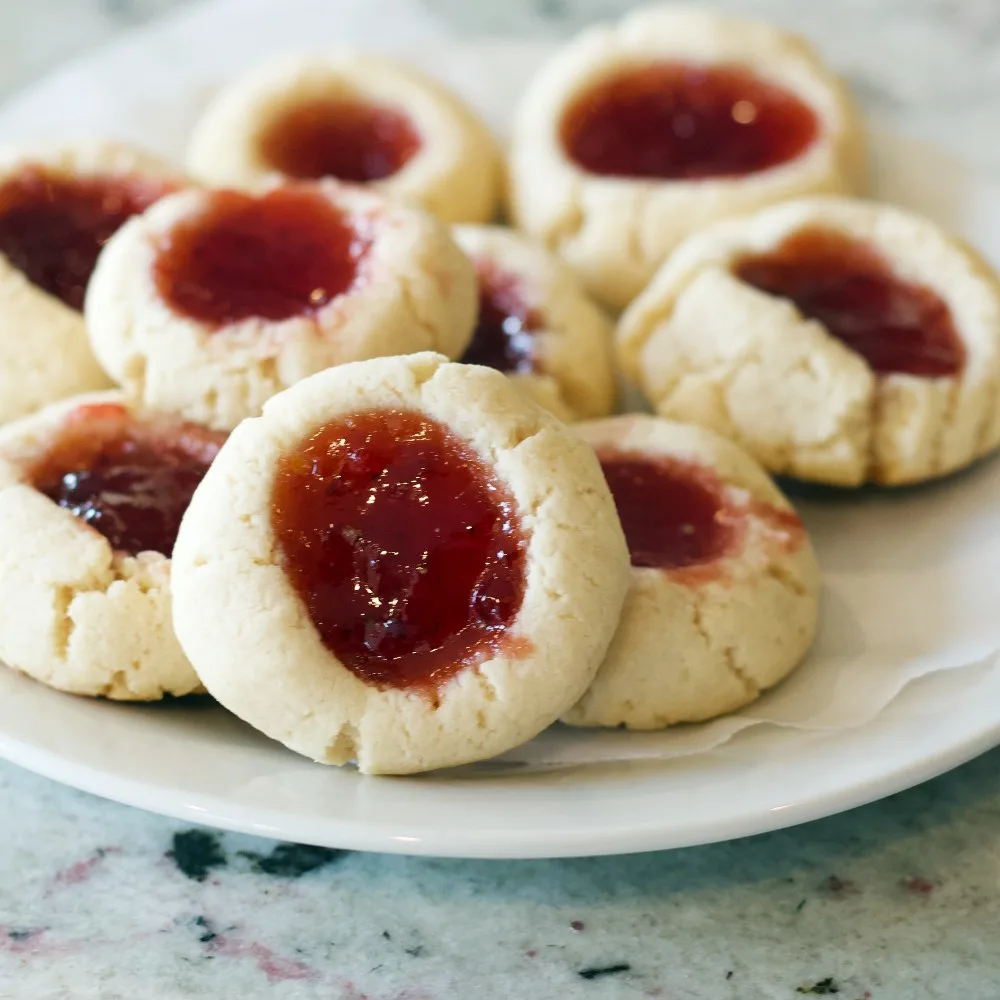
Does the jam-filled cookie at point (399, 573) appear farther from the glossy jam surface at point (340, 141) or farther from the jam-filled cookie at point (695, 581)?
the glossy jam surface at point (340, 141)

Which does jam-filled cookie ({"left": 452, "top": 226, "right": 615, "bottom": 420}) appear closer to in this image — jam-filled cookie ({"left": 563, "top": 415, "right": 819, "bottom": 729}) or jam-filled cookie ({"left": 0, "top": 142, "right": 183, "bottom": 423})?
jam-filled cookie ({"left": 563, "top": 415, "right": 819, "bottom": 729})

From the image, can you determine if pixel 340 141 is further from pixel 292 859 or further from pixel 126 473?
pixel 292 859

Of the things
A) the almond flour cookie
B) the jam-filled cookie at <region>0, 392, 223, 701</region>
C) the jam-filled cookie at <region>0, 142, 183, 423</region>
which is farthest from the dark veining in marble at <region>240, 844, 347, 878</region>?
the almond flour cookie

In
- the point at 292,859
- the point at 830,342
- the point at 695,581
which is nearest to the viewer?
the point at 292,859

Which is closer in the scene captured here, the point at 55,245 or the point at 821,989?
the point at 821,989

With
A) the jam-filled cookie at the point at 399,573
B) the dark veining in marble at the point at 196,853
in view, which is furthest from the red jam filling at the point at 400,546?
the dark veining in marble at the point at 196,853

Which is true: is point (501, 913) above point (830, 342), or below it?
below

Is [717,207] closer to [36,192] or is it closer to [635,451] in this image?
[635,451]

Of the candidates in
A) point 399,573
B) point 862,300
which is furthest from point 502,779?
point 862,300
